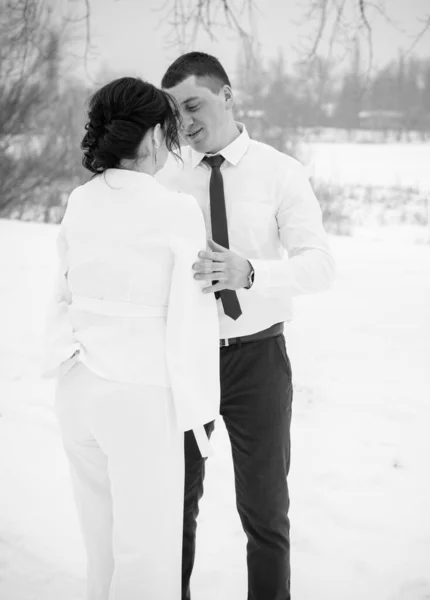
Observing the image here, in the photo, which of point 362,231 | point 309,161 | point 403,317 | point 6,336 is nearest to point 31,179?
point 309,161

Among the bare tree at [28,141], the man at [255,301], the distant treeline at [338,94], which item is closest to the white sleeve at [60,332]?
the man at [255,301]

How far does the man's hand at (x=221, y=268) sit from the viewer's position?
1.47m

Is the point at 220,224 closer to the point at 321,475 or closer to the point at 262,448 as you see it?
the point at 262,448

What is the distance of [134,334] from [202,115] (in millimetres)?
881

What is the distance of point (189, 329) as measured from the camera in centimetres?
148

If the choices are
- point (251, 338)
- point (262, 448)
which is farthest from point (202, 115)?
point (262, 448)

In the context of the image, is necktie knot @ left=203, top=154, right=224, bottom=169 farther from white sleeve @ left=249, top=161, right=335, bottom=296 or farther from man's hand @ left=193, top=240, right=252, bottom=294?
man's hand @ left=193, top=240, right=252, bottom=294

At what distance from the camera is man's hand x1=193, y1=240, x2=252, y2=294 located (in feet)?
4.81

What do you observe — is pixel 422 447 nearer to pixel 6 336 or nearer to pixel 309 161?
pixel 6 336

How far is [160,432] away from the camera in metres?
1.47

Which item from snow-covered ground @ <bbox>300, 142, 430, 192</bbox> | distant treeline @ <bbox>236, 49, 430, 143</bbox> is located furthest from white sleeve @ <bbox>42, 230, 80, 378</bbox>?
snow-covered ground @ <bbox>300, 142, 430, 192</bbox>

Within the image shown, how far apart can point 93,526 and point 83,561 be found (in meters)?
1.13

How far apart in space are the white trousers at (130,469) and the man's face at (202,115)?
90 cm

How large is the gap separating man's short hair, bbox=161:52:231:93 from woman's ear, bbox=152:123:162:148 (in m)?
0.58
